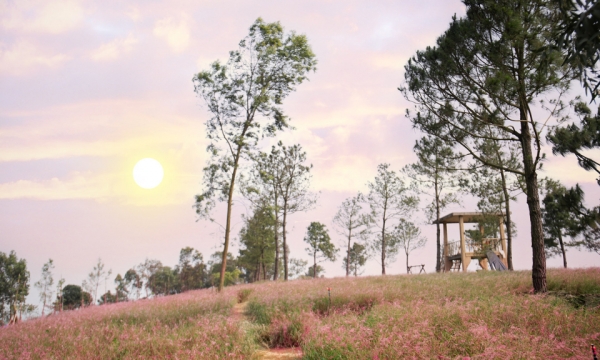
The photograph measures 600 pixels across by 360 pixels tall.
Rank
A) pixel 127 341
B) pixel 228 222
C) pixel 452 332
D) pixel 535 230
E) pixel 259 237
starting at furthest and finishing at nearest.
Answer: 1. pixel 259 237
2. pixel 228 222
3. pixel 535 230
4. pixel 127 341
5. pixel 452 332

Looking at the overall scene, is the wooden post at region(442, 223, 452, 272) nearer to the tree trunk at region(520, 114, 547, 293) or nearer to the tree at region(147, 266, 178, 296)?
the tree trunk at region(520, 114, 547, 293)

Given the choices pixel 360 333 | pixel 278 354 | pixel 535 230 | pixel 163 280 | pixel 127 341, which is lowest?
pixel 163 280

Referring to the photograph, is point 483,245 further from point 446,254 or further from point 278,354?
point 278,354

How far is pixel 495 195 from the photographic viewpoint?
23.0 m

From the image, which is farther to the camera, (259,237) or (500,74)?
(259,237)

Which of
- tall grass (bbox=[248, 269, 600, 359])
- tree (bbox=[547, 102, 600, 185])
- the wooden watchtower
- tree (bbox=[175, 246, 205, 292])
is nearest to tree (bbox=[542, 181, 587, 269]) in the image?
the wooden watchtower

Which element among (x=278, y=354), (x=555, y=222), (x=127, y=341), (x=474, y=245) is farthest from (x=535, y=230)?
(x=555, y=222)

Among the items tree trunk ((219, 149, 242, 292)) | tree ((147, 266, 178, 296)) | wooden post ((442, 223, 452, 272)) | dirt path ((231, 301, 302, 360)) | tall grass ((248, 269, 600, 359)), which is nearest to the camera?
tall grass ((248, 269, 600, 359))

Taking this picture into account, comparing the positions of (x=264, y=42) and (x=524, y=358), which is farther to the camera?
(x=264, y=42)

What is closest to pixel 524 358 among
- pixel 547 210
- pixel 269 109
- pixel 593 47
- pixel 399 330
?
pixel 399 330

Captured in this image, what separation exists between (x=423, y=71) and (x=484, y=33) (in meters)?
2.19

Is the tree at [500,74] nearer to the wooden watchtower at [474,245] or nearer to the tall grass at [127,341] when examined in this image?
the tall grass at [127,341]

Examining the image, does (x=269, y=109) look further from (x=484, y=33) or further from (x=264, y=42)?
(x=484, y=33)

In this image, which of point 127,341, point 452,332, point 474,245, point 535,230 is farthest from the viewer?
point 474,245
